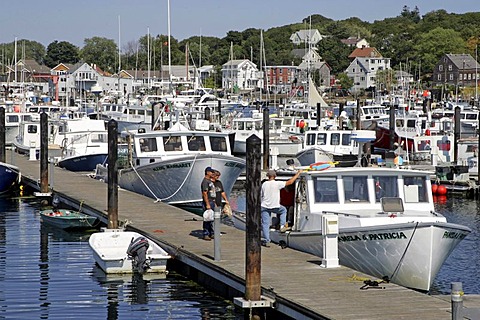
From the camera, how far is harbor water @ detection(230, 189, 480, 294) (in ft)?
80.5

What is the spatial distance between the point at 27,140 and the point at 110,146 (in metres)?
27.2

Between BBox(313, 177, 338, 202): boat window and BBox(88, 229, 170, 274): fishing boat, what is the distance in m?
3.80

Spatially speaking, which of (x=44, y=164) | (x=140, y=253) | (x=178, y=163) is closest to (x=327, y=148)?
(x=44, y=164)

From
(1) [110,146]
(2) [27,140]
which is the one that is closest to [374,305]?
(1) [110,146]

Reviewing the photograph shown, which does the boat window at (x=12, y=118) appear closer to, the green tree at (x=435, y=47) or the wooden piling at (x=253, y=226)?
the wooden piling at (x=253, y=226)

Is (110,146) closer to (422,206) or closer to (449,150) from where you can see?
(422,206)

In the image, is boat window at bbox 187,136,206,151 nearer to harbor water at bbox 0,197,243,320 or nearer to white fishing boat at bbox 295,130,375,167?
harbor water at bbox 0,197,243,320

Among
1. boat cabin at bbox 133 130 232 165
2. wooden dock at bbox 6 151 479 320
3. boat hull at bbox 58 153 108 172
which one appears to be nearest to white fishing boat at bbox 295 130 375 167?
boat hull at bbox 58 153 108 172

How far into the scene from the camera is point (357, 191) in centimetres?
2205

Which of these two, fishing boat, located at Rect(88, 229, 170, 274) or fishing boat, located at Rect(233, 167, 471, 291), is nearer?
fishing boat, located at Rect(233, 167, 471, 291)

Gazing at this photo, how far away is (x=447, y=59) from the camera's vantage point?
524 ft

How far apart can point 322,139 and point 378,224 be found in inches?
1256

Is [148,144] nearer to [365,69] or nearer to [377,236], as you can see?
[377,236]

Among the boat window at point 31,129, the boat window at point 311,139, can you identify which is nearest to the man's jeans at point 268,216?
the boat window at point 311,139
